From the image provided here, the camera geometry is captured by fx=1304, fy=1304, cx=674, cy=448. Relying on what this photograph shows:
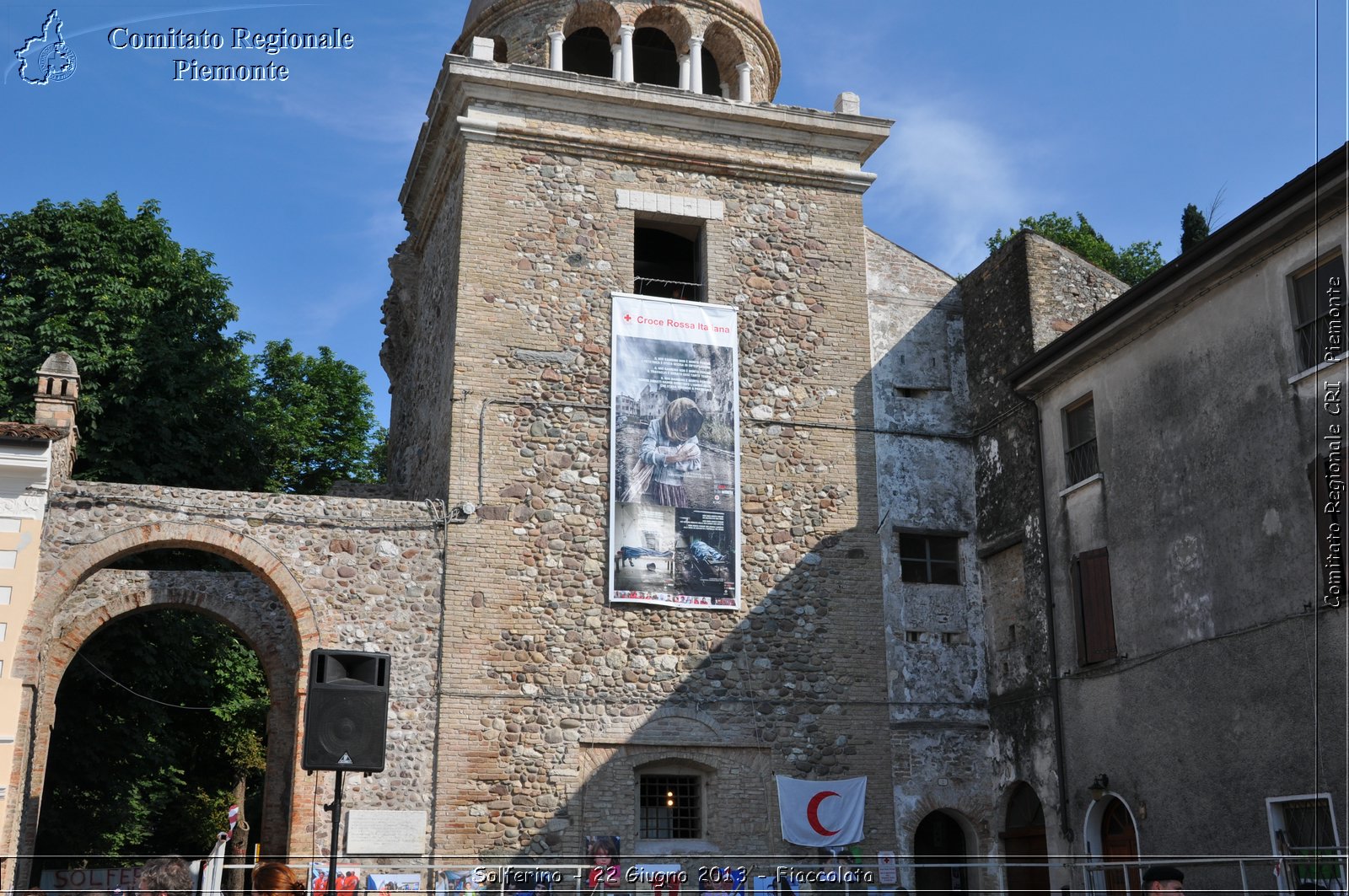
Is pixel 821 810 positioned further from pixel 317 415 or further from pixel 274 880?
pixel 317 415

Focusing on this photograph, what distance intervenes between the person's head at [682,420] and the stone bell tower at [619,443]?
338 mm

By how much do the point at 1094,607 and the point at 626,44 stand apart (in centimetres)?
1107

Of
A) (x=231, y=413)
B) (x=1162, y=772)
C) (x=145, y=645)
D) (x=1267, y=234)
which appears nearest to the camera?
(x=1267, y=234)

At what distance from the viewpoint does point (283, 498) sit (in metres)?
17.0

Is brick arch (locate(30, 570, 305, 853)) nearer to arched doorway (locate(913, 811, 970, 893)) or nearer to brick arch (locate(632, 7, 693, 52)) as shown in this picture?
arched doorway (locate(913, 811, 970, 893))

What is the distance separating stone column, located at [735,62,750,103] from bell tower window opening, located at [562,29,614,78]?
8.62ft

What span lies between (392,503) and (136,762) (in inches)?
384

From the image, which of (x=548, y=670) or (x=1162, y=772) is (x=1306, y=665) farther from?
(x=548, y=670)

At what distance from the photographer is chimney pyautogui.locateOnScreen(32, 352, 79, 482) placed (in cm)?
1688

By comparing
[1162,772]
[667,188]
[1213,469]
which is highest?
[667,188]

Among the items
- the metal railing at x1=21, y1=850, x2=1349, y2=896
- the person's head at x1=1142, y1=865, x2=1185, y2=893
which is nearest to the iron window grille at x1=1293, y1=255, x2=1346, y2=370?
the metal railing at x1=21, y1=850, x2=1349, y2=896

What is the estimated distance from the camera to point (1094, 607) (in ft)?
54.5

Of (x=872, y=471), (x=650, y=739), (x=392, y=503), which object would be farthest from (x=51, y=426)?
(x=872, y=471)

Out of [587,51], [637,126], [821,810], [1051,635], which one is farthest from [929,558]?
[587,51]
